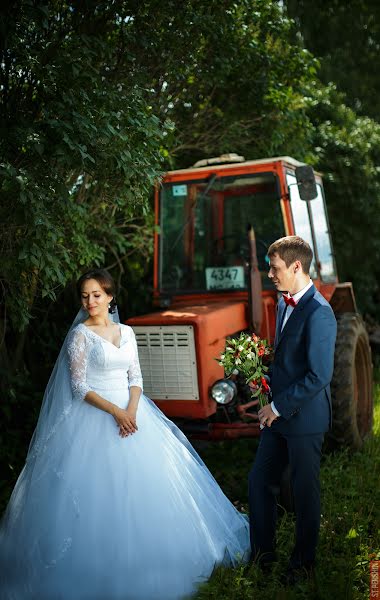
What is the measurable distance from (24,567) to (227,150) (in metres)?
4.74

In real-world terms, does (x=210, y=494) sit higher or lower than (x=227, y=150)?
lower

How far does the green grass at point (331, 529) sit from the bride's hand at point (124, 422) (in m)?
0.83

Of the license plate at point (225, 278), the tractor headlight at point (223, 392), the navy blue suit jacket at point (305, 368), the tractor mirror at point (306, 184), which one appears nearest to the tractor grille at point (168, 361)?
the tractor headlight at point (223, 392)

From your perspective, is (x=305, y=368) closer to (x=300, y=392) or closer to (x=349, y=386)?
(x=300, y=392)

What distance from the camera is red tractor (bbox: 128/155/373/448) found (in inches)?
188

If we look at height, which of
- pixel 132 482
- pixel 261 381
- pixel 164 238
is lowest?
pixel 132 482

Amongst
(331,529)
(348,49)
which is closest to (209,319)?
(331,529)

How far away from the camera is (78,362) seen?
12.1 ft

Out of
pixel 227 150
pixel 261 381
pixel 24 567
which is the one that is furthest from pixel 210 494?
pixel 227 150

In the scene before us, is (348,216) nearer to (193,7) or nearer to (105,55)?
(193,7)

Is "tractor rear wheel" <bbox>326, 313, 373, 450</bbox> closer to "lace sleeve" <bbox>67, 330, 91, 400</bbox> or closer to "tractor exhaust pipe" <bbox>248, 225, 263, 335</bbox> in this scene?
"tractor exhaust pipe" <bbox>248, 225, 263, 335</bbox>

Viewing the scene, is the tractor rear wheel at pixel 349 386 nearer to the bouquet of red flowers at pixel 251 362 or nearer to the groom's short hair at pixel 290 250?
the bouquet of red flowers at pixel 251 362

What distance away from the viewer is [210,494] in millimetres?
3908

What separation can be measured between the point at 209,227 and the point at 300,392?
277 centimetres
